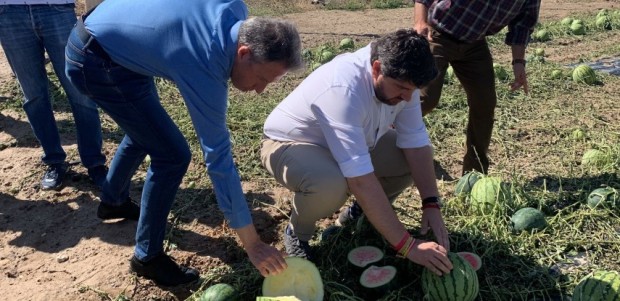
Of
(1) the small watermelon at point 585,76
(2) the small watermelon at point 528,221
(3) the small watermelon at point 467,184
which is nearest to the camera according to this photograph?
(2) the small watermelon at point 528,221

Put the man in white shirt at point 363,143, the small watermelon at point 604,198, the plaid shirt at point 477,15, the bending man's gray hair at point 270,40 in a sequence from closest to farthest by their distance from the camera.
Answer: the bending man's gray hair at point 270,40
the man in white shirt at point 363,143
the small watermelon at point 604,198
the plaid shirt at point 477,15

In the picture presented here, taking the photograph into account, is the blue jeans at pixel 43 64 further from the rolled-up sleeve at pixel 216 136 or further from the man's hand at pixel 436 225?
the man's hand at pixel 436 225

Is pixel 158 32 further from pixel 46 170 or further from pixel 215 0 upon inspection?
pixel 46 170

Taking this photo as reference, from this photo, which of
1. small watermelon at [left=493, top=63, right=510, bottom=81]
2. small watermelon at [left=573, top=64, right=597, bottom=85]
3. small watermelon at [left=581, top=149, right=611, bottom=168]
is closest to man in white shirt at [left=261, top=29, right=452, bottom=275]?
small watermelon at [left=581, top=149, right=611, bottom=168]

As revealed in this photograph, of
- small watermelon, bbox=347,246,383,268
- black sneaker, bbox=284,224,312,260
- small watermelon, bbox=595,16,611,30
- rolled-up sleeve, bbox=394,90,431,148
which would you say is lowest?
small watermelon, bbox=595,16,611,30

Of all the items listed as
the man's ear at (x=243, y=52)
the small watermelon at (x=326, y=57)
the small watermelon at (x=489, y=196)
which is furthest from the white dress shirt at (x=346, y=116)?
the small watermelon at (x=326, y=57)

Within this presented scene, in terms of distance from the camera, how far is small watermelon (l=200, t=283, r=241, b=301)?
3117mm

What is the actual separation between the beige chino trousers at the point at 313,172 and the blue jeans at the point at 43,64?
67.6 inches

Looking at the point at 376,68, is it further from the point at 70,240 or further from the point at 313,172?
the point at 70,240

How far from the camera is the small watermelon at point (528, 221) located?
377 cm

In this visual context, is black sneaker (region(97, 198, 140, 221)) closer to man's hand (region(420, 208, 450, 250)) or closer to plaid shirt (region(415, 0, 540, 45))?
man's hand (region(420, 208, 450, 250))

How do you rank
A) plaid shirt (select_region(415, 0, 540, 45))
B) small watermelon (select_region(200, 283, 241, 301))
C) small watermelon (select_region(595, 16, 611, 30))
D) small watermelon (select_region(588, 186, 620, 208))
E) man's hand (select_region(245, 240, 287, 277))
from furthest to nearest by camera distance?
small watermelon (select_region(595, 16, 611, 30)), plaid shirt (select_region(415, 0, 540, 45)), small watermelon (select_region(588, 186, 620, 208)), small watermelon (select_region(200, 283, 241, 301)), man's hand (select_region(245, 240, 287, 277))

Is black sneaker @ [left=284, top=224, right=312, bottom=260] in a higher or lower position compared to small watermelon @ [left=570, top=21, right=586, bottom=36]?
higher

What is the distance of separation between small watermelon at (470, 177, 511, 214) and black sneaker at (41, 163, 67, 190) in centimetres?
321
